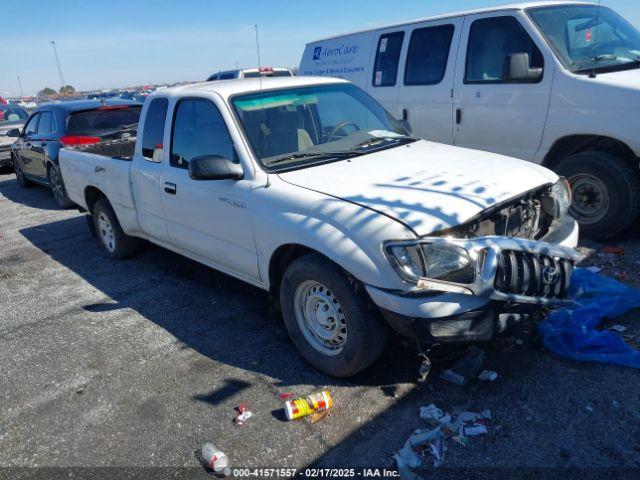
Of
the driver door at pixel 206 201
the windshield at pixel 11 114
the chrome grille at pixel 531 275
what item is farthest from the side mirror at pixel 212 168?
the windshield at pixel 11 114

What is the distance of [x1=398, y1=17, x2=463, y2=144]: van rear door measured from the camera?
6.11 meters

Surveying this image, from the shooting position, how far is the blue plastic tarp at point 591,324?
336cm

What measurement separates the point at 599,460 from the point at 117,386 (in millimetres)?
2952

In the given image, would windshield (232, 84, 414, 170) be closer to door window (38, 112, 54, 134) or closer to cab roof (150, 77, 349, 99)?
cab roof (150, 77, 349, 99)

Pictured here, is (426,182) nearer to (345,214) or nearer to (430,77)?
(345,214)

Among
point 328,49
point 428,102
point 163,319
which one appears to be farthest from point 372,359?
point 328,49

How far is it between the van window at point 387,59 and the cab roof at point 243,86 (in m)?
2.24

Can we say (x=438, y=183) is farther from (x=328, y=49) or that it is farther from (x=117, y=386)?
(x=328, y=49)

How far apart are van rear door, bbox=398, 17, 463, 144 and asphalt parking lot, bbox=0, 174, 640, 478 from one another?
2528mm

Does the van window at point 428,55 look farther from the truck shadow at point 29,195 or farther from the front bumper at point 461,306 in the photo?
the truck shadow at point 29,195

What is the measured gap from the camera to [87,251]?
21.9ft

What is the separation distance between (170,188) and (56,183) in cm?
592

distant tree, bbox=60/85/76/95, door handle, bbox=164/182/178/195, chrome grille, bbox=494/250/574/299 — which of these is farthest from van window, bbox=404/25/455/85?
distant tree, bbox=60/85/76/95

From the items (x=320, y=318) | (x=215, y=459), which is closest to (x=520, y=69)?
(x=320, y=318)
